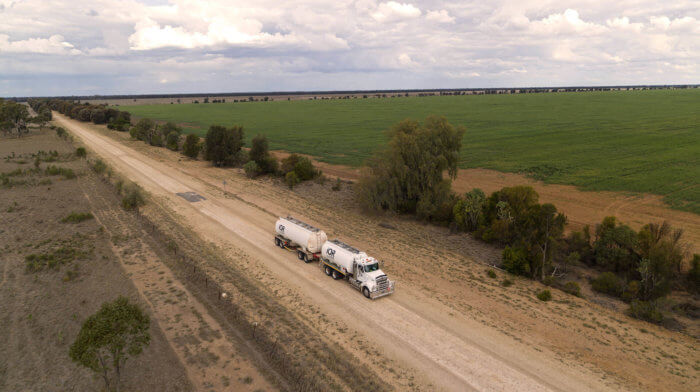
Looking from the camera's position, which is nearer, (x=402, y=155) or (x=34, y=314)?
(x=34, y=314)

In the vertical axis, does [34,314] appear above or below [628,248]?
below

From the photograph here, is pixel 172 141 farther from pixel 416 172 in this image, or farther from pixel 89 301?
pixel 89 301

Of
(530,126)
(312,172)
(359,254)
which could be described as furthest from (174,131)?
(530,126)

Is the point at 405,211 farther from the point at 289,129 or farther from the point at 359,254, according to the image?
the point at 289,129

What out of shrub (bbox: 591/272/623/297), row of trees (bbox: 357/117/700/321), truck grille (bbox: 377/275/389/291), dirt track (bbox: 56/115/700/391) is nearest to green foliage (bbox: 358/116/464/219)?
row of trees (bbox: 357/117/700/321)

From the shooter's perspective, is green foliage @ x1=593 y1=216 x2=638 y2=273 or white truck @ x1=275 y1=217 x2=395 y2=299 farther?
green foliage @ x1=593 y1=216 x2=638 y2=273

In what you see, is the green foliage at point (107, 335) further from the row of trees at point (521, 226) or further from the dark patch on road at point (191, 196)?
the dark patch on road at point (191, 196)

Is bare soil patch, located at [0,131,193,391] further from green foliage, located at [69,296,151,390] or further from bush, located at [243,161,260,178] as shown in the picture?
bush, located at [243,161,260,178]
